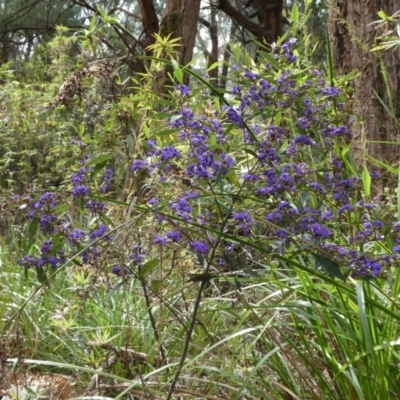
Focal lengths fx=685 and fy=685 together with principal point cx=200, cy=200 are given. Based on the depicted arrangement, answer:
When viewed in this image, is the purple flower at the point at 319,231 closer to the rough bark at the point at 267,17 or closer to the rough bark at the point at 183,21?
the rough bark at the point at 183,21

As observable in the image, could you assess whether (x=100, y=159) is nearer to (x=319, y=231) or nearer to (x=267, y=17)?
(x=319, y=231)

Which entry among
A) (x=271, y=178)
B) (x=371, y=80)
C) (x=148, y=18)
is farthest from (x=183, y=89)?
(x=148, y=18)

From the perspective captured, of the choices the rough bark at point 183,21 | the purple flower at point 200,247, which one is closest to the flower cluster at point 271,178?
the purple flower at point 200,247

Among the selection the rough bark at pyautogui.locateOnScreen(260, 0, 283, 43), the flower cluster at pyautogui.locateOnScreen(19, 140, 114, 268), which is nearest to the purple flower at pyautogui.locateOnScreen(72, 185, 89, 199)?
the flower cluster at pyautogui.locateOnScreen(19, 140, 114, 268)

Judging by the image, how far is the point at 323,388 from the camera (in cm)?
173

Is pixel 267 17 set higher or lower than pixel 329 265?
higher

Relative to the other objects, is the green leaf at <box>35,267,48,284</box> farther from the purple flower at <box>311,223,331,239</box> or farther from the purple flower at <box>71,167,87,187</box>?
the purple flower at <box>311,223,331,239</box>

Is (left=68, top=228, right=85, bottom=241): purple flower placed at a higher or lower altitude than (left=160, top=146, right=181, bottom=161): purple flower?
lower

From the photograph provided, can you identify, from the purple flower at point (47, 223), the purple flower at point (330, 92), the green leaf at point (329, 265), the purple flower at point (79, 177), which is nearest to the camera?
the green leaf at point (329, 265)

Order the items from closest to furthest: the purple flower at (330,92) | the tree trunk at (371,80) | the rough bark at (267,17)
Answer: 1. the purple flower at (330,92)
2. the tree trunk at (371,80)
3. the rough bark at (267,17)

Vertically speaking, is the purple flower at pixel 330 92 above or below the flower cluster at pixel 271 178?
above

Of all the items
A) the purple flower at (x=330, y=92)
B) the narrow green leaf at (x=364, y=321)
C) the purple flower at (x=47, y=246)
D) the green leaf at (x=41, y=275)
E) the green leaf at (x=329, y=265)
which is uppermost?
the purple flower at (x=330, y=92)

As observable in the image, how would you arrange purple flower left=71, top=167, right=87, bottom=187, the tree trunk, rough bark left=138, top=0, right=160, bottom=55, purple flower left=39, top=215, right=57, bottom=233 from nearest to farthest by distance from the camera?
purple flower left=39, top=215, right=57, bottom=233, purple flower left=71, top=167, right=87, bottom=187, the tree trunk, rough bark left=138, top=0, right=160, bottom=55

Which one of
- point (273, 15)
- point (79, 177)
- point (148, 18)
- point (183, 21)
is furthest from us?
point (273, 15)
